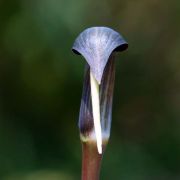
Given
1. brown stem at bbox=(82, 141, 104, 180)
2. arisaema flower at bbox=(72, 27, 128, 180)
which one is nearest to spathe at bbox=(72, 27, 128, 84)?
arisaema flower at bbox=(72, 27, 128, 180)

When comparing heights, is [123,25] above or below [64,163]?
above

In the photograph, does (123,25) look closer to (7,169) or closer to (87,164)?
(7,169)

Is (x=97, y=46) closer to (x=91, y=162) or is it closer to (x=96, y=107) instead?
(x=96, y=107)

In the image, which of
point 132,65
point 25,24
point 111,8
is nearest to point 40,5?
point 25,24

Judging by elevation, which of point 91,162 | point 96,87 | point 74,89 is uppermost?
point 74,89

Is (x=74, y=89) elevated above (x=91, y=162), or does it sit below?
above

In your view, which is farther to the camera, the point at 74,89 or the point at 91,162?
the point at 74,89

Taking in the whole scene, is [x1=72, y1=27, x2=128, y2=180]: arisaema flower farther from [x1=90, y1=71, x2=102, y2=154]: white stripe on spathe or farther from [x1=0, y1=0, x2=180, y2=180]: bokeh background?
[x1=0, y1=0, x2=180, y2=180]: bokeh background

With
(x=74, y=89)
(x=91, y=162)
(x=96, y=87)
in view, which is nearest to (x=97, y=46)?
(x=96, y=87)
